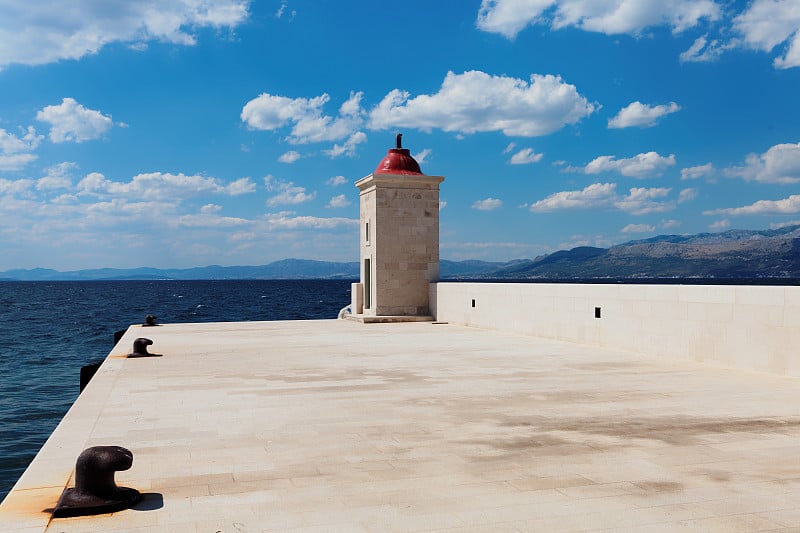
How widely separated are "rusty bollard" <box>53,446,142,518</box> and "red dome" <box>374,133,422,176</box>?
58.7 feet

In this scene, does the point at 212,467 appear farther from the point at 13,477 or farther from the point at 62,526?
the point at 13,477

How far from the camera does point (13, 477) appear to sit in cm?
1112

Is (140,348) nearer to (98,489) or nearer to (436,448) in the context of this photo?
(436,448)

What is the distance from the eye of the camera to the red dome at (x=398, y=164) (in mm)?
22156

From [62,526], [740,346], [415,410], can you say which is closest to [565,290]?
[740,346]

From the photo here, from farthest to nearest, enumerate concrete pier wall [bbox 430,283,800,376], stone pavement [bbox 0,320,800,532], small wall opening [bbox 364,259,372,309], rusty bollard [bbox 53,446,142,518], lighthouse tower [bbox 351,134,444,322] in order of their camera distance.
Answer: small wall opening [bbox 364,259,372,309]
lighthouse tower [bbox 351,134,444,322]
concrete pier wall [bbox 430,283,800,376]
rusty bollard [bbox 53,446,142,518]
stone pavement [bbox 0,320,800,532]

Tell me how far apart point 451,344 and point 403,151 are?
9.68 m

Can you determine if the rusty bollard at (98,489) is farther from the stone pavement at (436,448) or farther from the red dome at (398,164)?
the red dome at (398,164)

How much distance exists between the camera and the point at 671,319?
11969 mm

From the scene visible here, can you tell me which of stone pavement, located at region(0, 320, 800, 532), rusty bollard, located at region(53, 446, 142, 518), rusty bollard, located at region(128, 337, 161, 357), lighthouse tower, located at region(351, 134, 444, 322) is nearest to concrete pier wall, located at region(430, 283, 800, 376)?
stone pavement, located at region(0, 320, 800, 532)

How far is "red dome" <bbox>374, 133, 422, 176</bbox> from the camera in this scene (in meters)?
22.2

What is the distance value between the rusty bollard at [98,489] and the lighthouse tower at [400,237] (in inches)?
667

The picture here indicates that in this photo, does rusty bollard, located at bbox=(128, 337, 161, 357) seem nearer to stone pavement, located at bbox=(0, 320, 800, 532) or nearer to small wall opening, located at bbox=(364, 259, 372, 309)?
stone pavement, located at bbox=(0, 320, 800, 532)

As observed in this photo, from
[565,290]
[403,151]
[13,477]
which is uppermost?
[403,151]
